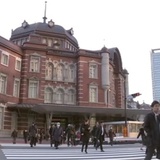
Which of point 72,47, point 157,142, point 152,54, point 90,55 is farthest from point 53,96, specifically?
point 152,54

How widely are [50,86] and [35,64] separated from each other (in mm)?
3148

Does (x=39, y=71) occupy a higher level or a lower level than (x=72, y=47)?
lower

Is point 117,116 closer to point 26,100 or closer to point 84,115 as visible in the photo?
point 84,115

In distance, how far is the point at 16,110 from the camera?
3077cm

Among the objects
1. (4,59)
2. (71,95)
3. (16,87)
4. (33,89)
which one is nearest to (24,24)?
(4,59)

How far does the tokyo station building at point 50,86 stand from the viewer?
3031 cm

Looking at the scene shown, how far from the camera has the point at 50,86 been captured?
34.0 m

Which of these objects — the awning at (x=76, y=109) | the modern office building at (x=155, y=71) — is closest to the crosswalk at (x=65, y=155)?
the awning at (x=76, y=109)

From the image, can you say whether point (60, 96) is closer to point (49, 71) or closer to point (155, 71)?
point (49, 71)

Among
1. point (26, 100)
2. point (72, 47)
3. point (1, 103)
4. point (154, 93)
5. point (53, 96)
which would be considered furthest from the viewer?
point (154, 93)

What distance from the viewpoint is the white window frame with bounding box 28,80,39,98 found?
32.1m

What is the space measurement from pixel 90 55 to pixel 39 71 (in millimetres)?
6769

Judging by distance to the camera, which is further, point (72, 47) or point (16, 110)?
point (72, 47)

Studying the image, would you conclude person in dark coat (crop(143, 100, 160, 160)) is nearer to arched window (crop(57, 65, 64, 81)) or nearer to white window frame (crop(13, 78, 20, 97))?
white window frame (crop(13, 78, 20, 97))
